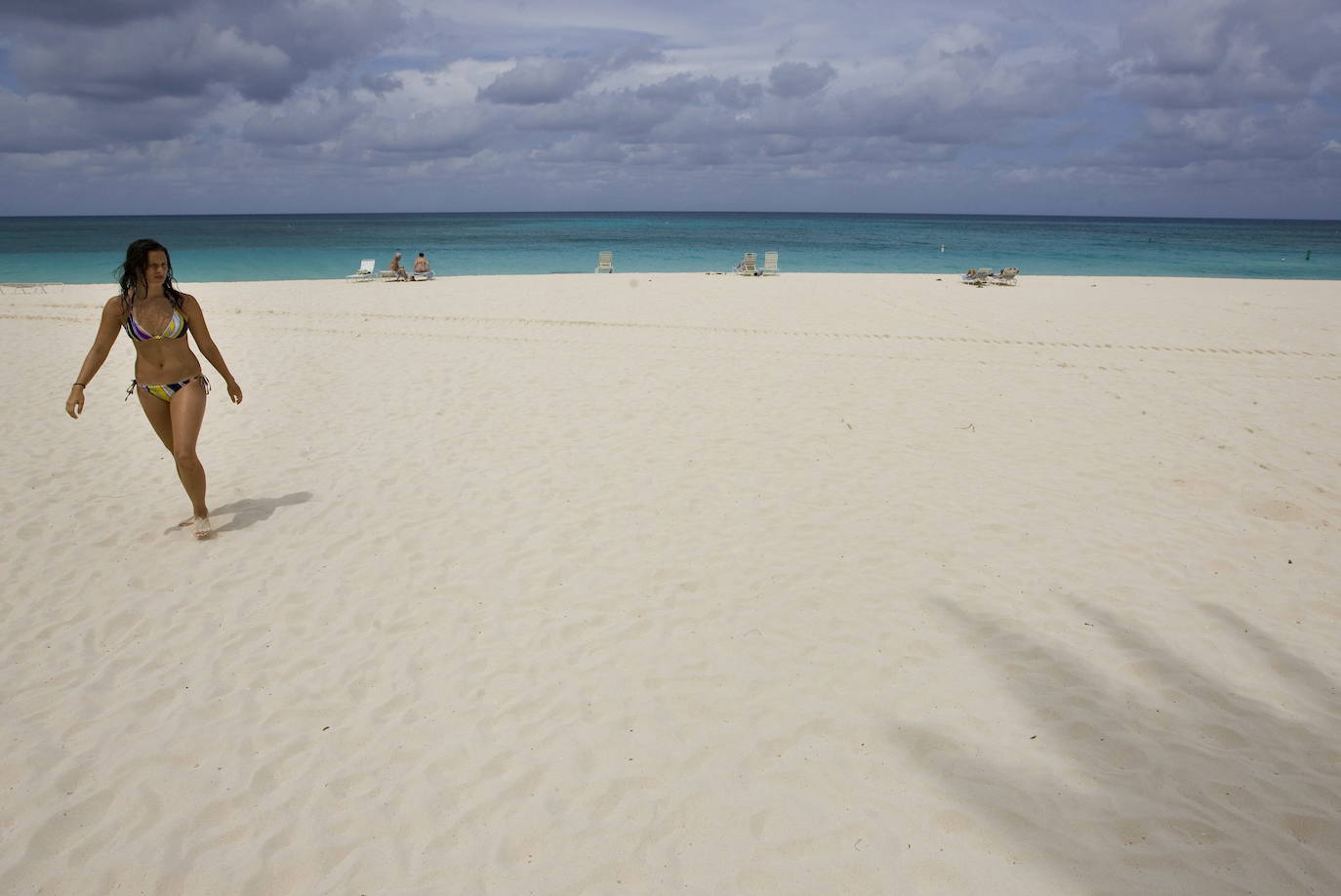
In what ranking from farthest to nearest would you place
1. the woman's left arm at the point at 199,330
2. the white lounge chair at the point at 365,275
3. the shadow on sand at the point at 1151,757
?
the white lounge chair at the point at 365,275 → the woman's left arm at the point at 199,330 → the shadow on sand at the point at 1151,757

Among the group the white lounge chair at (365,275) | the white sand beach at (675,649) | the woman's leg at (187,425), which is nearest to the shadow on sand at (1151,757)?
the white sand beach at (675,649)

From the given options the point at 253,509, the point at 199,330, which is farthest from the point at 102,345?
the point at 253,509

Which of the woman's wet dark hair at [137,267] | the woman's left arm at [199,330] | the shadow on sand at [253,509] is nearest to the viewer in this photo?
the woman's wet dark hair at [137,267]

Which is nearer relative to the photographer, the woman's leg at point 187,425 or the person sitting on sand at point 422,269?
the woman's leg at point 187,425

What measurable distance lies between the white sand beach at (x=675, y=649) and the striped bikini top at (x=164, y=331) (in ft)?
4.88

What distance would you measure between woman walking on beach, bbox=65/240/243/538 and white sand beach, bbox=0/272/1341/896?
2.78ft

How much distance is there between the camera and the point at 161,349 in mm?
4723

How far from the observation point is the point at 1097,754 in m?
3.19

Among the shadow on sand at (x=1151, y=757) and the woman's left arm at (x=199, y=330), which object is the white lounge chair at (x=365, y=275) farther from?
the shadow on sand at (x=1151, y=757)

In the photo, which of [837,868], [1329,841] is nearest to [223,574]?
[837,868]

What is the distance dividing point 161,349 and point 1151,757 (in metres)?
6.06

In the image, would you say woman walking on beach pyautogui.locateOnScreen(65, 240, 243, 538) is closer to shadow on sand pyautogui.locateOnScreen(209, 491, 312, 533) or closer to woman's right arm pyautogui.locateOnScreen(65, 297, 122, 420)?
woman's right arm pyautogui.locateOnScreen(65, 297, 122, 420)

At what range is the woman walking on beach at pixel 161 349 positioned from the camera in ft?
15.0

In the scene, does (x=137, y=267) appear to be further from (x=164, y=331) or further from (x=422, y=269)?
(x=422, y=269)
